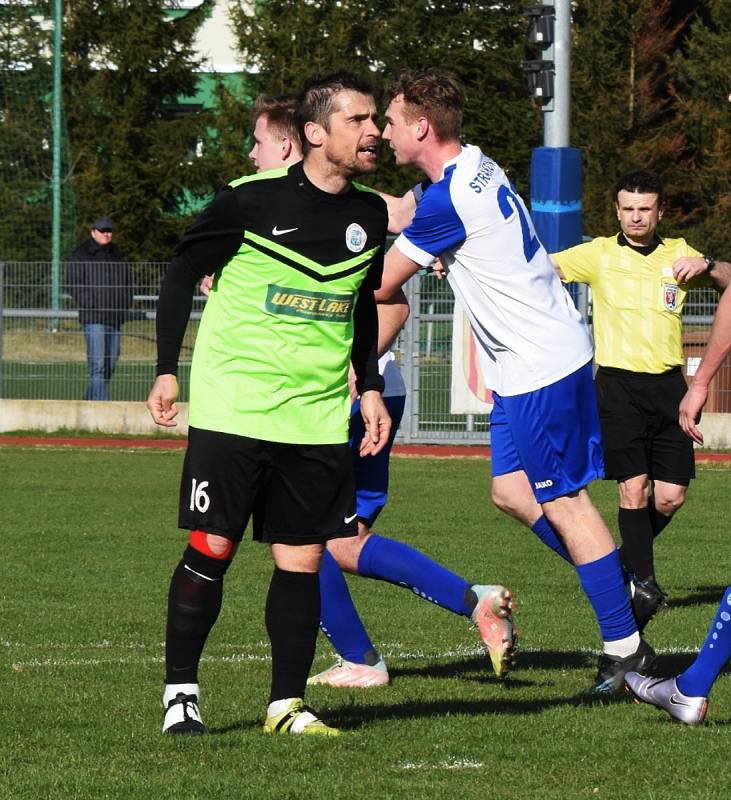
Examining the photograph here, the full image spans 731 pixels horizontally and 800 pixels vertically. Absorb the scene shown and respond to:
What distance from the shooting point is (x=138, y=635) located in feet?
24.7

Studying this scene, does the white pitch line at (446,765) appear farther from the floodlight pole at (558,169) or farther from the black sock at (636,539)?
the floodlight pole at (558,169)

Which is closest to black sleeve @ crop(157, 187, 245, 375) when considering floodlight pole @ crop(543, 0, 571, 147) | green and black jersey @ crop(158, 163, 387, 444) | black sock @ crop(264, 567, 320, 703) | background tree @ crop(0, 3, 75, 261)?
green and black jersey @ crop(158, 163, 387, 444)

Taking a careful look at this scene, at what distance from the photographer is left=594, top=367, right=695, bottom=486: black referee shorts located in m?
8.58

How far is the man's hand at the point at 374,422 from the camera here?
5.66 metres

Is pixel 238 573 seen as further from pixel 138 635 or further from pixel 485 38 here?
pixel 485 38

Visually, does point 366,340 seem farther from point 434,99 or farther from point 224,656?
point 224,656

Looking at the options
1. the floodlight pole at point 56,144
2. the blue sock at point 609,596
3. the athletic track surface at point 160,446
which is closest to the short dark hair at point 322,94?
the blue sock at point 609,596

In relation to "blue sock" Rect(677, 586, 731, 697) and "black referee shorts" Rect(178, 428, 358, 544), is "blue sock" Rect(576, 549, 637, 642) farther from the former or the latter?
"black referee shorts" Rect(178, 428, 358, 544)

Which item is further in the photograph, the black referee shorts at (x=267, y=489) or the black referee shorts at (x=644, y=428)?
the black referee shorts at (x=644, y=428)

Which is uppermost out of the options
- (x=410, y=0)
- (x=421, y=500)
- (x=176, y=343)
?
(x=410, y=0)

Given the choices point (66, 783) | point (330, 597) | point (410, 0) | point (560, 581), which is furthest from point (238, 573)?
point (410, 0)

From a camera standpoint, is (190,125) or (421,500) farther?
(190,125)

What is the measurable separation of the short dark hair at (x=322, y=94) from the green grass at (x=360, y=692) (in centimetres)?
185

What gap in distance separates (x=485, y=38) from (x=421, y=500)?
30.2m
